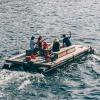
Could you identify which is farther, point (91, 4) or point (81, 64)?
point (91, 4)

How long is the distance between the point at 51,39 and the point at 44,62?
541 inches

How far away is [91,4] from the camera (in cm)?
7519

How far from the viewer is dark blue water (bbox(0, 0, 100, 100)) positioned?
34781 mm

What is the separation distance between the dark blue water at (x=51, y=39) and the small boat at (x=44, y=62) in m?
0.67

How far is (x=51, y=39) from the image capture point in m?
52.5

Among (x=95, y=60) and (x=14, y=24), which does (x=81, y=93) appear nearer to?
(x=95, y=60)

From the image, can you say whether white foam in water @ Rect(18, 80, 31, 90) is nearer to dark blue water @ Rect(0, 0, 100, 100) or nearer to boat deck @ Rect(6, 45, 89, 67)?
dark blue water @ Rect(0, 0, 100, 100)

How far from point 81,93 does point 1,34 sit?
23062 mm

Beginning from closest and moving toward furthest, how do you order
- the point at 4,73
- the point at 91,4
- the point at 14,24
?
1. the point at 4,73
2. the point at 14,24
3. the point at 91,4

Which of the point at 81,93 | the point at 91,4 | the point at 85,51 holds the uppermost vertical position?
A: the point at 91,4

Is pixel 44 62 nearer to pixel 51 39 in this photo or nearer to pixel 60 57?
pixel 60 57

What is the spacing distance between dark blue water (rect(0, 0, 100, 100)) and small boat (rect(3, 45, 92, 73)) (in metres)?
0.67

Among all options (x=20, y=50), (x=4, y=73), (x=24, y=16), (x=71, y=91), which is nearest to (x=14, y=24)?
(x=24, y=16)

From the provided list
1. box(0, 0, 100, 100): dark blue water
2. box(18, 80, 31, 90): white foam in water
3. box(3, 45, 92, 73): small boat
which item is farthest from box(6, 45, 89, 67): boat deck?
box(18, 80, 31, 90): white foam in water
